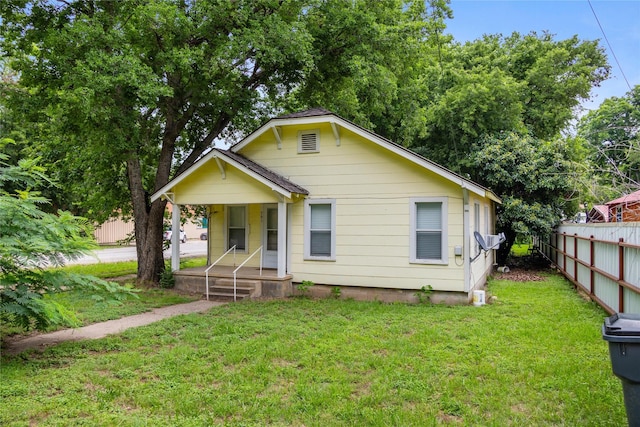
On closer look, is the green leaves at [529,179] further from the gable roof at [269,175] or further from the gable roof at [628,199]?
the gable roof at [269,175]

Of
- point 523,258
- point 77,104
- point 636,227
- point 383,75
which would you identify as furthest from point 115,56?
point 523,258

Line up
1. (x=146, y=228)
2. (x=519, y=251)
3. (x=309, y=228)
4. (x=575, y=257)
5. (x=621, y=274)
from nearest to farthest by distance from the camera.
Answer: (x=621, y=274)
(x=309, y=228)
(x=575, y=257)
(x=146, y=228)
(x=519, y=251)

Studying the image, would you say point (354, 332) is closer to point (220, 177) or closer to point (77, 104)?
point (220, 177)

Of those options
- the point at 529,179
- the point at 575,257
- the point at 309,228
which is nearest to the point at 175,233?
the point at 309,228

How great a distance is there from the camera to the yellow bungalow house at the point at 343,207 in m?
9.27

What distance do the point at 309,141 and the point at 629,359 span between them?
834 centimetres

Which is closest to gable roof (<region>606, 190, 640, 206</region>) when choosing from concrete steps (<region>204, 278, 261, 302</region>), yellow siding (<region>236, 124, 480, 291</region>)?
yellow siding (<region>236, 124, 480, 291</region>)

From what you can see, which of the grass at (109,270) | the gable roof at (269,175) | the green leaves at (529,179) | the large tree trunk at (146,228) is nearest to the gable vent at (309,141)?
the gable roof at (269,175)

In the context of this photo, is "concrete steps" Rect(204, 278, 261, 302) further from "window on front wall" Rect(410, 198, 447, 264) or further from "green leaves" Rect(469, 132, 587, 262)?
"green leaves" Rect(469, 132, 587, 262)

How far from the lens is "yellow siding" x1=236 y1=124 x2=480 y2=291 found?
9.30 metres

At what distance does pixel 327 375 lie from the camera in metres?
4.88

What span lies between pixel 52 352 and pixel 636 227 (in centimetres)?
875

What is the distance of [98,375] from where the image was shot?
4.91m

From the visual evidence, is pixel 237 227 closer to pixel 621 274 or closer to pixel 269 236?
pixel 269 236
